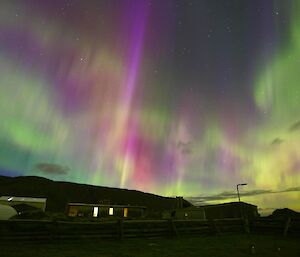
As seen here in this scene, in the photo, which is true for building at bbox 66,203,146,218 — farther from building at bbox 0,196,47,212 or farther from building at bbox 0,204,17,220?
building at bbox 0,204,17,220

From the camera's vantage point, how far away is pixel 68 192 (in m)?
158

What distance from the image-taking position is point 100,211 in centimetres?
5378

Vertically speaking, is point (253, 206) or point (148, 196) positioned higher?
point (148, 196)

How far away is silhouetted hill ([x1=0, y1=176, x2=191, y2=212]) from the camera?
146 metres

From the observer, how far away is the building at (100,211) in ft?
168

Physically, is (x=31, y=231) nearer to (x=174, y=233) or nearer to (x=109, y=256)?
(x=109, y=256)

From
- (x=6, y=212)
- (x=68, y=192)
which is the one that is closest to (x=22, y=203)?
(x=6, y=212)

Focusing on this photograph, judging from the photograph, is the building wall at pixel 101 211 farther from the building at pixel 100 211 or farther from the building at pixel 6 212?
the building at pixel 6 212

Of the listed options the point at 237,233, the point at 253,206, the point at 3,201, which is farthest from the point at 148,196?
the point at 237,233

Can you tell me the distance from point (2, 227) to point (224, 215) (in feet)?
168

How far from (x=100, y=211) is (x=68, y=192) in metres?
113

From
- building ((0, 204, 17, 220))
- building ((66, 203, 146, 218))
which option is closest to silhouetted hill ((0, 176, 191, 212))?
building ((66, 203, 146, 218))

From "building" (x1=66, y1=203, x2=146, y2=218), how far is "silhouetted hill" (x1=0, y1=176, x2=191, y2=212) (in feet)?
277

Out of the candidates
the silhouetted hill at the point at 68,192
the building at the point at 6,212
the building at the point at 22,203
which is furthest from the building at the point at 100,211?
the silhouetted hill at the point at 68,192
